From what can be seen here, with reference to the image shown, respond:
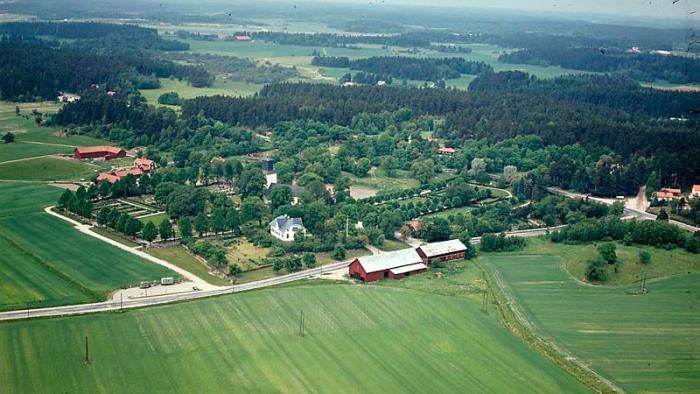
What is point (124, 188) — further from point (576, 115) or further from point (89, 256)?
point (576, 115)

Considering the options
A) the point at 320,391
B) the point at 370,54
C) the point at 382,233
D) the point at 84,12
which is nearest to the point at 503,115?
the point at 382,233

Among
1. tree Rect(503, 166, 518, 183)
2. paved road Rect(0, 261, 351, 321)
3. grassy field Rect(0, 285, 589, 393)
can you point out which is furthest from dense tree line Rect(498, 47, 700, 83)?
grassy field Rect(0, 285, 589, 393)

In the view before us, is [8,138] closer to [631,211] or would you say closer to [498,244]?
[498,244]

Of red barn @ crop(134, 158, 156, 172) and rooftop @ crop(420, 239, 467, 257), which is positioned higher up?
rooftop @ crop(420, 239, 467, 257)

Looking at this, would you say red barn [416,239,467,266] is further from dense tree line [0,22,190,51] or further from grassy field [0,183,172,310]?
dense tree line [0,22,190,51]

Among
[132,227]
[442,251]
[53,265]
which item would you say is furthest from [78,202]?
[442,251]

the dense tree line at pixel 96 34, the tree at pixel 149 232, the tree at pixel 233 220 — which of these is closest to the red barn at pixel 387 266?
the tree at pixel 233 220

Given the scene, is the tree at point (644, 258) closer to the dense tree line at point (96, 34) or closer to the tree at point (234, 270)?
the tree at point (234, 270)
